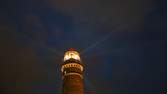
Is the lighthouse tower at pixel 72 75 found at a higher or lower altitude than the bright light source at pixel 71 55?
lower

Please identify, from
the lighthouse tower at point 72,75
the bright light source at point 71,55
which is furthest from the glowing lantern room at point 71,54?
the lighthouse tower at point 72,75

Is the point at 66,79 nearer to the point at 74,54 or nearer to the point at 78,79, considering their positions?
the point at 78,79

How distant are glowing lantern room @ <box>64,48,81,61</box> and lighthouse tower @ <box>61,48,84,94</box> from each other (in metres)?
0.22

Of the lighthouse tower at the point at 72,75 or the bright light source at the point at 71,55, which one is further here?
the bright light source at the point at 71,55

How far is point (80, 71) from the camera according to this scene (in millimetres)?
43281

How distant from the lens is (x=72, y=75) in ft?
137

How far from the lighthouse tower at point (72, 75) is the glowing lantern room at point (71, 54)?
0.22 m

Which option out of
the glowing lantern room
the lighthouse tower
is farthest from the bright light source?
the lighthouse tower

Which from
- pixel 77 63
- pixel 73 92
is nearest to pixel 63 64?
pixel 77 63

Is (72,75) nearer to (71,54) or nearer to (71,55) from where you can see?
(71,55)

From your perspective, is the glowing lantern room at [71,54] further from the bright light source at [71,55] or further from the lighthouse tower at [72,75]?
the lighthouse tower at [72,75]

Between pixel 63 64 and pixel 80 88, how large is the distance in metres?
4.78

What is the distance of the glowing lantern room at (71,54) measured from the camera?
1780 inches

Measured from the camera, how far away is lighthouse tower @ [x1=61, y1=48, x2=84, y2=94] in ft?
136
